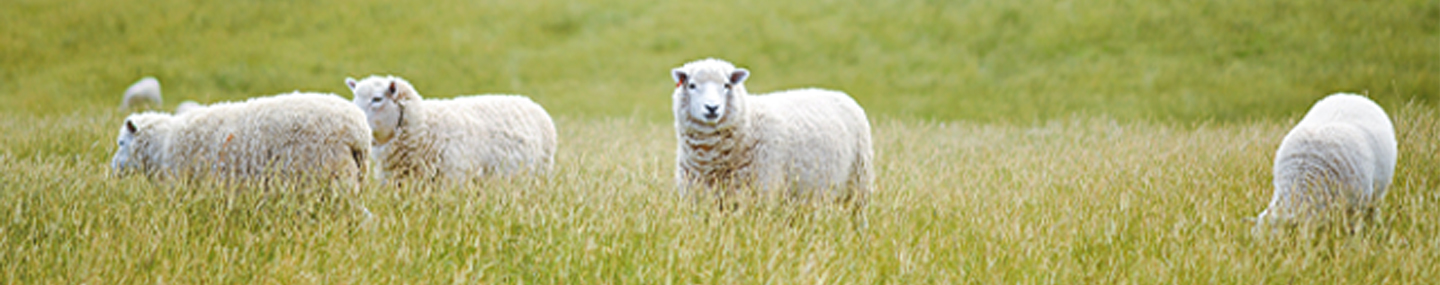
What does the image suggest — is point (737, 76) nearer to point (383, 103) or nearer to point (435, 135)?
point (435, 135)

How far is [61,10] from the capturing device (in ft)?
57.7

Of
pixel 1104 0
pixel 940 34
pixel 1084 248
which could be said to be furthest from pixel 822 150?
pixel 1104 0

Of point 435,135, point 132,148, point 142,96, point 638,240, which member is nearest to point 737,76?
point 638,240

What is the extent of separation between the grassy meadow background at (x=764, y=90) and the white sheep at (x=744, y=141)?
21 cm

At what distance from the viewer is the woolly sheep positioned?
4.23 m

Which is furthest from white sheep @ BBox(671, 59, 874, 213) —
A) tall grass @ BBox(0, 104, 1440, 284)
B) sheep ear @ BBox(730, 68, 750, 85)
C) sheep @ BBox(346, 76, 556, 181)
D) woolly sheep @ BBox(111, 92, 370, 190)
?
woolly sheep @ BBox(111, 92, 370, 190)

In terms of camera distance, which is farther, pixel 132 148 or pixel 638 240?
pixel 132 148

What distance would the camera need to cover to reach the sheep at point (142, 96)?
1315cm

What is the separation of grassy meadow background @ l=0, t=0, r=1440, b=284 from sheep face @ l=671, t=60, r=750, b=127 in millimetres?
433

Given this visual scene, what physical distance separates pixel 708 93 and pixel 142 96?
12.5m

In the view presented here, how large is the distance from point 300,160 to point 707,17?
13.6m

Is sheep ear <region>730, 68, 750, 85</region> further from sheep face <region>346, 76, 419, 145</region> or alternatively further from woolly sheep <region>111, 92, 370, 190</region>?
sheep face <region>346, 76, 419, 145</region>

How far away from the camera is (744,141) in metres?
4.32

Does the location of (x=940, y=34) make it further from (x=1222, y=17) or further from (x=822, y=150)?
(x=822, y=150)
